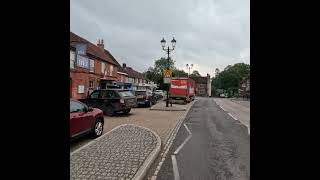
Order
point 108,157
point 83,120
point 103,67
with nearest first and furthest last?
point 108,157, point 83,120, point 103,67

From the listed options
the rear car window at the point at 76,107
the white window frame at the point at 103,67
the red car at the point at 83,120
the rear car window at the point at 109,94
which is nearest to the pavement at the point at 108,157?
the red car at the point at 83,120

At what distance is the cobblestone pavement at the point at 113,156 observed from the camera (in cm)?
535

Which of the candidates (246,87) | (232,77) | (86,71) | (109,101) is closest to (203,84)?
(232,77)

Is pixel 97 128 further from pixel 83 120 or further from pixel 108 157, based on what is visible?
pixel 108 157

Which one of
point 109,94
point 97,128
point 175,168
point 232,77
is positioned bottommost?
point 175,168

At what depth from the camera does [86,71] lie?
31562 mm

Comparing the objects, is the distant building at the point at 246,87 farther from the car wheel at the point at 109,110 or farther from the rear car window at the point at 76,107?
the car wheel at the point at 109,110

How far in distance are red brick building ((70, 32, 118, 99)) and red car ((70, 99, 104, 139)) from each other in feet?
57.1

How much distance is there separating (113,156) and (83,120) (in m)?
2.29

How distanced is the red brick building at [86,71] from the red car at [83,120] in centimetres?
1740
